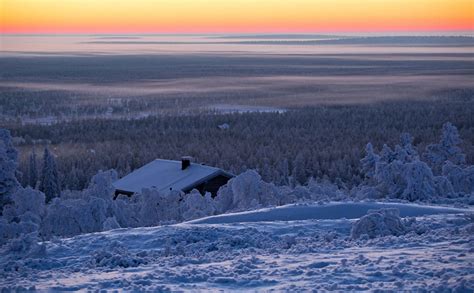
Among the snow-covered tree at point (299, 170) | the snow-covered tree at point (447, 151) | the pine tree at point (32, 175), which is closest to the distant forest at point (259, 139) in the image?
the snow-covered tree at point (299, 170)

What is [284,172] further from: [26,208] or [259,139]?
[26,208]

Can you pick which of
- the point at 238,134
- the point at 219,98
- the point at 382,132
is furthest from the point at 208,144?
the point at 219,98

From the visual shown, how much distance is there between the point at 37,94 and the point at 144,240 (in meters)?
144

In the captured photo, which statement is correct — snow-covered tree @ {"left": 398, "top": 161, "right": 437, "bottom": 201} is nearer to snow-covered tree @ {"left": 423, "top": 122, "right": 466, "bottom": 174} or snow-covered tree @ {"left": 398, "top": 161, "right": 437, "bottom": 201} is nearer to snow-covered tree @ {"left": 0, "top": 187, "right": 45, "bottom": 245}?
snow-covered tree @ {"left": 0, "top": 187, "right": 45, "bottom": 245}

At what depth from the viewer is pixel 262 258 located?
32.3 ft

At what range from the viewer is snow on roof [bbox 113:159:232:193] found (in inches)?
1204

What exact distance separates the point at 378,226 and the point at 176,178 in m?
20.9

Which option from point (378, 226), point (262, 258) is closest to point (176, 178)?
point (378, 226)

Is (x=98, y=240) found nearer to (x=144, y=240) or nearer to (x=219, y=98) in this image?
(x=144, y=240)

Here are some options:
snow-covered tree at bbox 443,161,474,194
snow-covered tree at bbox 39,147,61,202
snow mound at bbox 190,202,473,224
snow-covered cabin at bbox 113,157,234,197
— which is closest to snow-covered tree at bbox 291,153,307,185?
snow-covered cabin at bbox 113,157,234,197

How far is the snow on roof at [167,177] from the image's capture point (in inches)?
1204

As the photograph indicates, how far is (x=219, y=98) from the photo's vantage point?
144m

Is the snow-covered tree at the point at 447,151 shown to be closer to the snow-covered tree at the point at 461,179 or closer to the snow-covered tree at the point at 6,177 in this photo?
the snow-covered tree at the point at 461,179

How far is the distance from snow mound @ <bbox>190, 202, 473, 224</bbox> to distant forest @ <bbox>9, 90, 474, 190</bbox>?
94.7ft
